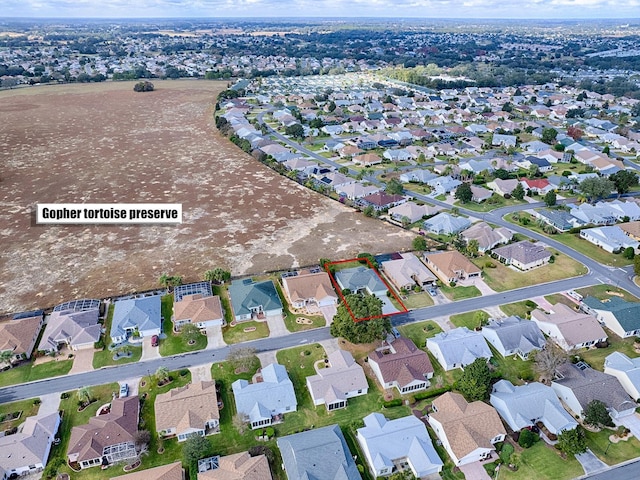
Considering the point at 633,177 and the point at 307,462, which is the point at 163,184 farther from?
the point at 633,177

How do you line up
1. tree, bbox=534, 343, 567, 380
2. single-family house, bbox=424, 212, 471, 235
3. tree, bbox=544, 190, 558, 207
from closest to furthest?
tree, bbox=534, 343, 567, 380 < single-family house, bbox=424, 212, 471, 235 < tree, bbox=544, 190, 558, 207

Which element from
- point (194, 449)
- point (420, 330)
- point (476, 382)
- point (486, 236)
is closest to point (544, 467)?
point (476, 382)

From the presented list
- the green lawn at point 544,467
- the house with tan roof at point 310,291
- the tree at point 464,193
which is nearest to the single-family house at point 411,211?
the tree at point 464,193

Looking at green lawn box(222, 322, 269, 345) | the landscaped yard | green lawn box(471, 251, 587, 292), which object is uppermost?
green lawn box(471, 251, 587, 292)

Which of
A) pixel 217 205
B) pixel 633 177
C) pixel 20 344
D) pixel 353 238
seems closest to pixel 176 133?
pixel 217 205

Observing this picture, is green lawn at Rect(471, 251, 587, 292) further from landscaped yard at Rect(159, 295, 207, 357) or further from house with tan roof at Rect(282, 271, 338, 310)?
landscaped yard at Rect(159, 295, 207, 357)

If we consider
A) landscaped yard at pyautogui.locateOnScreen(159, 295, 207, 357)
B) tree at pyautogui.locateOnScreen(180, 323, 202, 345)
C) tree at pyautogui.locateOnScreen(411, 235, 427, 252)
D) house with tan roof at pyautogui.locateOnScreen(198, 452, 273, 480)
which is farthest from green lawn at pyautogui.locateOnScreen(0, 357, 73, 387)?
tree at pyautogui.locateOnScreen(411, 235, 427, 252)

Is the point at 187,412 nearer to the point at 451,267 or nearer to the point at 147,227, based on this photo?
the point at 451,267
